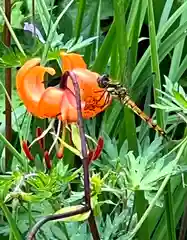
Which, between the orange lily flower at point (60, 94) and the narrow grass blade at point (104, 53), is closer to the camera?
the orange lily flower at point (60, 94)

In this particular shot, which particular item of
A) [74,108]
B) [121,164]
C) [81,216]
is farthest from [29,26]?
[81,216]

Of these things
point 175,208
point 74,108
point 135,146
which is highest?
point 74,108

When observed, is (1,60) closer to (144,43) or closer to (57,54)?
(57,54)

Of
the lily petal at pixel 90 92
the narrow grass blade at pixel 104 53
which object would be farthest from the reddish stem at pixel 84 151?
the narrow grass blade at pixel 104 53

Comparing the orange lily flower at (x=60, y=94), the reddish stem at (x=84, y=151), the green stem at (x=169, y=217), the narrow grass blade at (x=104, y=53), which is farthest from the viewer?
the narrow grass blade at (x=104, y=53)

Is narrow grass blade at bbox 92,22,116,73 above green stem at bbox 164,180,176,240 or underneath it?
above

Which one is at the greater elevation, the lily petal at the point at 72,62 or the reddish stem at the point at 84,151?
the lily petal at the point at 72,62

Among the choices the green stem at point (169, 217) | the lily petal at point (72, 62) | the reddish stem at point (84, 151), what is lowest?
the green stem at point (169, 217)

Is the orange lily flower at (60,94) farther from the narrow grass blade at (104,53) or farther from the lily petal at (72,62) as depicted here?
the narrow grass blade at (104,53)

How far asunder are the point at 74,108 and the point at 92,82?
1.8 inches

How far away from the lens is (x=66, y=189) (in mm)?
1123

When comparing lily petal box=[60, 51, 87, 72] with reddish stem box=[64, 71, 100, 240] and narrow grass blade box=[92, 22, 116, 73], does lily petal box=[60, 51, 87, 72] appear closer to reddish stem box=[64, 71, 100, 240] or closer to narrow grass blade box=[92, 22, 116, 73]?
reddish stem box=[64, 71, 100, 240]

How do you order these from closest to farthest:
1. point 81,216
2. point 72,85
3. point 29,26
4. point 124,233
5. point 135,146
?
point 81,216 < point 72,85 < point 124,233 < point 135,146 < point 29,26

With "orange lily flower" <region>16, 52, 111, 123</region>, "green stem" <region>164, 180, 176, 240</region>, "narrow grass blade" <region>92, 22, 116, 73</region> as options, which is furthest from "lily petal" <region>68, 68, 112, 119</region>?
"narrow grass blade" <region>92, 22, 116, 73</region>
